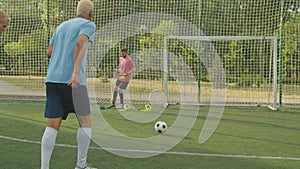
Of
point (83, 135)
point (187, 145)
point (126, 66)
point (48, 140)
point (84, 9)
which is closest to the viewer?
point (48, 140)

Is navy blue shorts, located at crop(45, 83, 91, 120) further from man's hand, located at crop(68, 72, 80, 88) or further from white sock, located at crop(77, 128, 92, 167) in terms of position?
white sock, located at crop(77, 128, 92, 167)

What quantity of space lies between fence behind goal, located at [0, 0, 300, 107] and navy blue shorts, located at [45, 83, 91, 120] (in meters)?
8.79

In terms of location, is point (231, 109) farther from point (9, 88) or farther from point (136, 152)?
point (9, 88)

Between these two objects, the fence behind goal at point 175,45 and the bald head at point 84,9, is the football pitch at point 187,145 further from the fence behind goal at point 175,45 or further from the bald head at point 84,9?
the fence behind goal at point 175,45

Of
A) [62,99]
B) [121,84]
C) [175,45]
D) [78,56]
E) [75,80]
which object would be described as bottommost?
[121,84]

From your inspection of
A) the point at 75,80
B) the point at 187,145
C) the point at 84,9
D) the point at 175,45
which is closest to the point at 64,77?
the point at 75,80

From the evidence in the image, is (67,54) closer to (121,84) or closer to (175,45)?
(121,84)

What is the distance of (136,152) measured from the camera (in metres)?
5.21

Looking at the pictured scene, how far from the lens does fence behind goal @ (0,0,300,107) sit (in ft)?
43.4

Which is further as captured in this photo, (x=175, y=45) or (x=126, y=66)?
(x=175, y=45)

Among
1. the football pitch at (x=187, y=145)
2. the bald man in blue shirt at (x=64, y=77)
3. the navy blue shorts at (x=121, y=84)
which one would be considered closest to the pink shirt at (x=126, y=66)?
the navy blue shorts at (x=121, y=84)

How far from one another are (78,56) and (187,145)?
2829 millimetres

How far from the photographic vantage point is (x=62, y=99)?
386 centimetres

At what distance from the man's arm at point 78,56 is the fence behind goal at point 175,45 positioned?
9.04 m
